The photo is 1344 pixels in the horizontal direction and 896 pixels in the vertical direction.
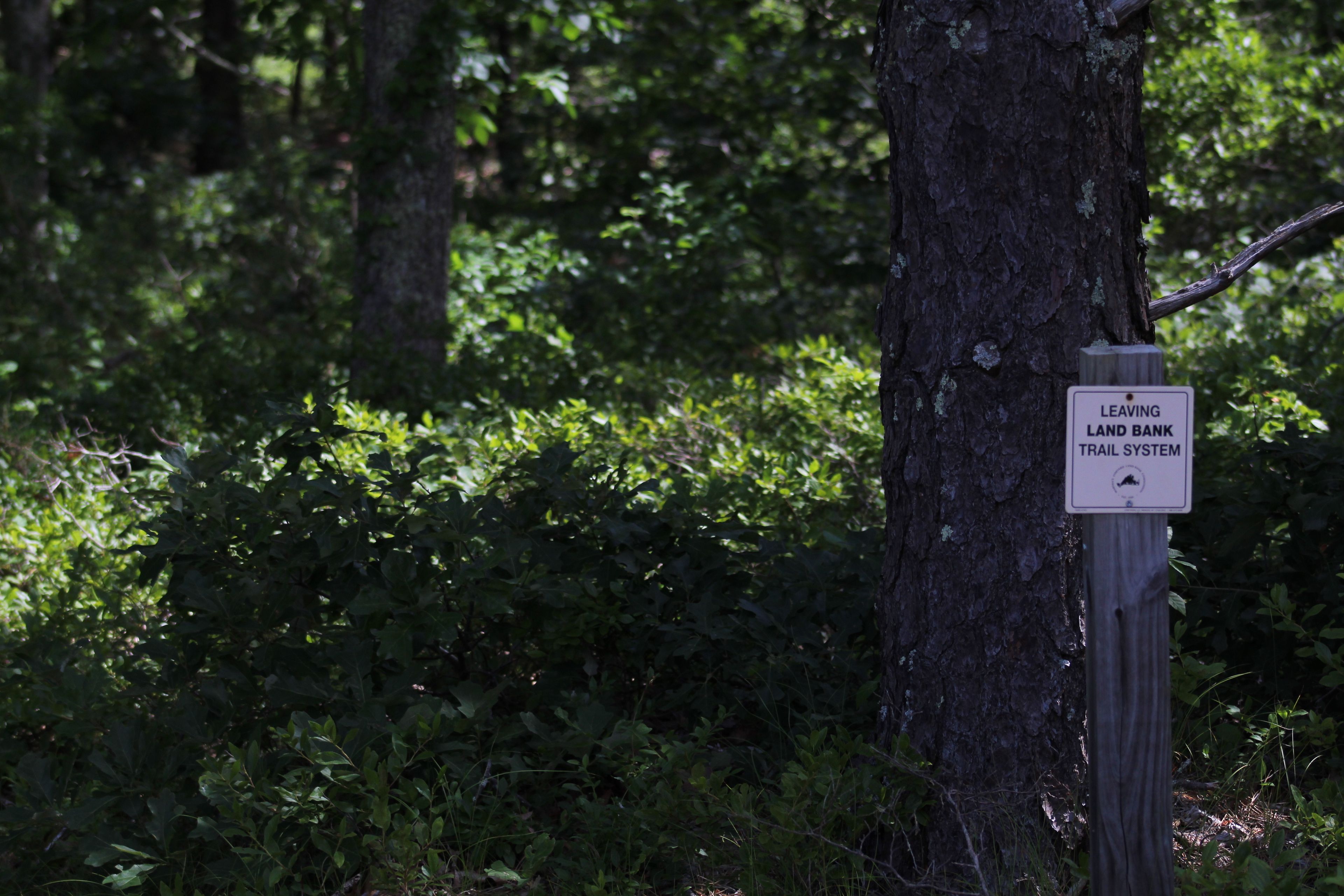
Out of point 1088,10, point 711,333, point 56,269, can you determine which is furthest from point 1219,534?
point 56,269

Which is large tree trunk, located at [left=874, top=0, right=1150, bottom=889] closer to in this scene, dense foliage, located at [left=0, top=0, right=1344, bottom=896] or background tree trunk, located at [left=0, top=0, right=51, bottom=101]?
dense foliage, located at [left=0, top=0, right=1344, bottom=896]

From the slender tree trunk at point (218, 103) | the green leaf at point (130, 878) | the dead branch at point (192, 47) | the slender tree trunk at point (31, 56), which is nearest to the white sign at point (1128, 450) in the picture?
the green leaf at point (130, 878)

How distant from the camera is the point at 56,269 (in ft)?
34.3

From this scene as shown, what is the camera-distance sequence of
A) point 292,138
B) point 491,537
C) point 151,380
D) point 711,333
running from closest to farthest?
point 491,537
point 151,380
point 711,333
point 292,138

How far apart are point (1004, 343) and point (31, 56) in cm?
1226

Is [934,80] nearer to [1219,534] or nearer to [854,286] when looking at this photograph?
[1219,534]

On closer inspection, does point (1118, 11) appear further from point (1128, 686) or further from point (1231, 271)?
point (1128, 686)

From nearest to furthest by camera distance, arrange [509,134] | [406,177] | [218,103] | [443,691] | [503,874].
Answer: [503,874], [443,691], [406,177], [509,134], [218,103]

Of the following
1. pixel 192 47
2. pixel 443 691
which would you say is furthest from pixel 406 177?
pixel 192 47

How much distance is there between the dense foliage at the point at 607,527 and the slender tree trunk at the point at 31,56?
191 cm

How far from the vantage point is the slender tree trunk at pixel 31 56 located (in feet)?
36.2

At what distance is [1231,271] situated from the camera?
276 centimetres

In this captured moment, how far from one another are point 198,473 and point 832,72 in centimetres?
692

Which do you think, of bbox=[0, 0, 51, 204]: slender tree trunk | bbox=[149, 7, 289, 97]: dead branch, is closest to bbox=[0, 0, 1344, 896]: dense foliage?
bbox=[149, 7, 289, 97]: dead branch
